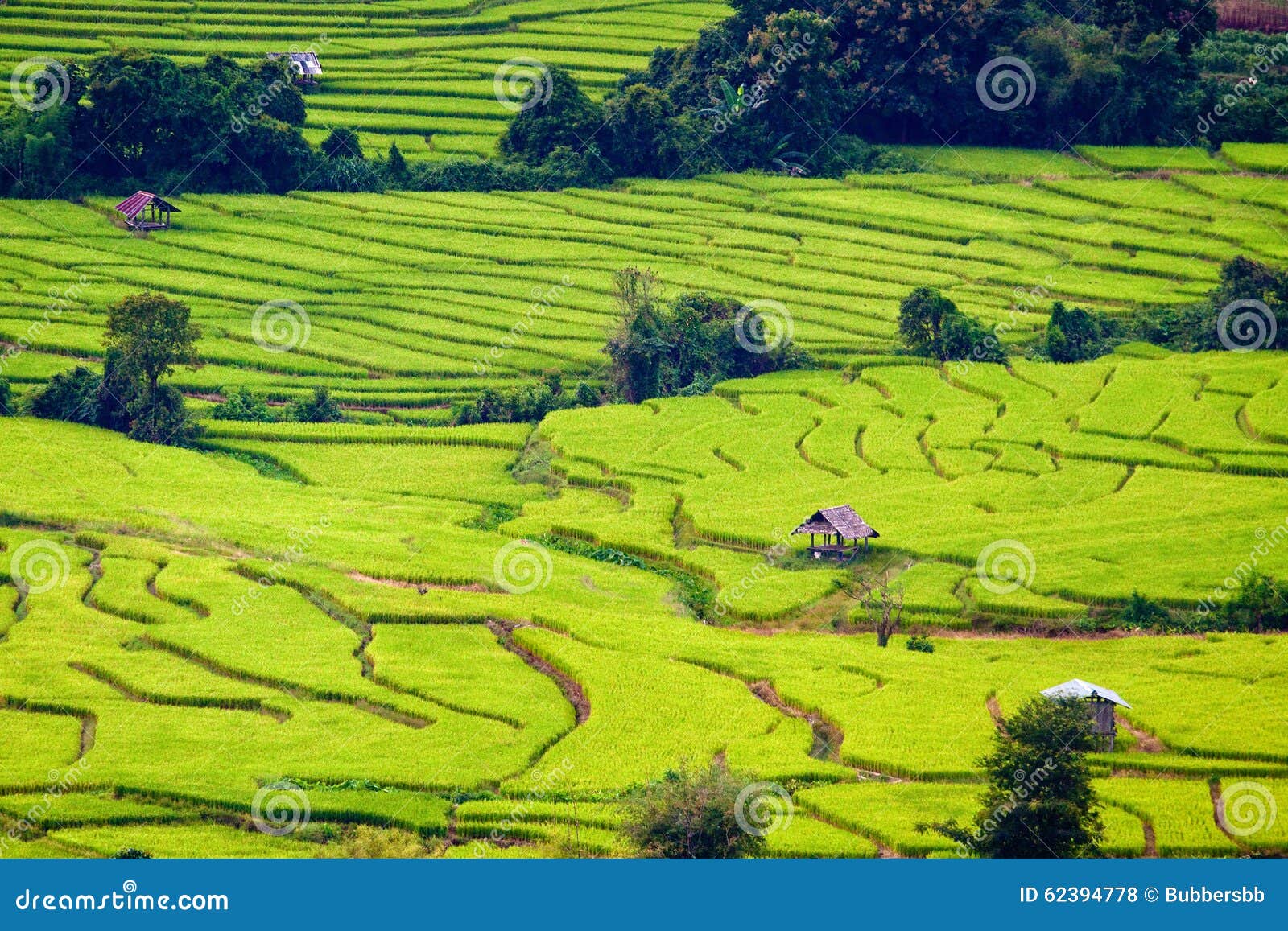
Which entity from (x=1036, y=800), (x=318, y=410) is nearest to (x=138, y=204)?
(x=318, y=410)

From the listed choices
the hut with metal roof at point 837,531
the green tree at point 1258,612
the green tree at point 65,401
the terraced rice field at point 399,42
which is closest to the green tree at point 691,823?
the hut with metal roof at point 837,531

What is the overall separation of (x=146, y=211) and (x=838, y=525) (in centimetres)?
4273

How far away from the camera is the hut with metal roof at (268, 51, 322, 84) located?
305 feet

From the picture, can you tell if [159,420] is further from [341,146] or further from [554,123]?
[554,123]

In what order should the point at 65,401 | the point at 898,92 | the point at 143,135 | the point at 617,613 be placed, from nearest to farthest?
the point at 617,613 < the point at 65,401 < the point at 143,135 < the point at 898,92

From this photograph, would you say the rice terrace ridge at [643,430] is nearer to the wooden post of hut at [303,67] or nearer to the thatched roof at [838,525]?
the thatched roof at [838,525]

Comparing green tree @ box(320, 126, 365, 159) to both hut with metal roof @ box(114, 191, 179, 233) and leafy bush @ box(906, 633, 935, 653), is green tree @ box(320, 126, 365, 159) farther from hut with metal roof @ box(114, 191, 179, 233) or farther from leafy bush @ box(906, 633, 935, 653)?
leafy bush @ box(906, 633, 935, 653)

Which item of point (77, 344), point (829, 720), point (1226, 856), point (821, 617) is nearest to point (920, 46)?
point (77, 344)

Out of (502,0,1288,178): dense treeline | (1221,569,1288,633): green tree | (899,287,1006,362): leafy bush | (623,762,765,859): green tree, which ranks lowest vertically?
(623,762,765,859): green tree

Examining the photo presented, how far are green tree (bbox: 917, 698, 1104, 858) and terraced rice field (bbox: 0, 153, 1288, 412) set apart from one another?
34403 millimetres

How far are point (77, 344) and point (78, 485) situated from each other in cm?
1415

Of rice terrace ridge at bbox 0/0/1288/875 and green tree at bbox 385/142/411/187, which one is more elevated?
green tree at bbox 385/142/411/187

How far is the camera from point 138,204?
79875 mm

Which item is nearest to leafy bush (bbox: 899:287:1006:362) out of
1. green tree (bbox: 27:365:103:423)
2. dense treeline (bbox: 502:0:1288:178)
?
dense treeline (bbox: 502:0:1288:178)
